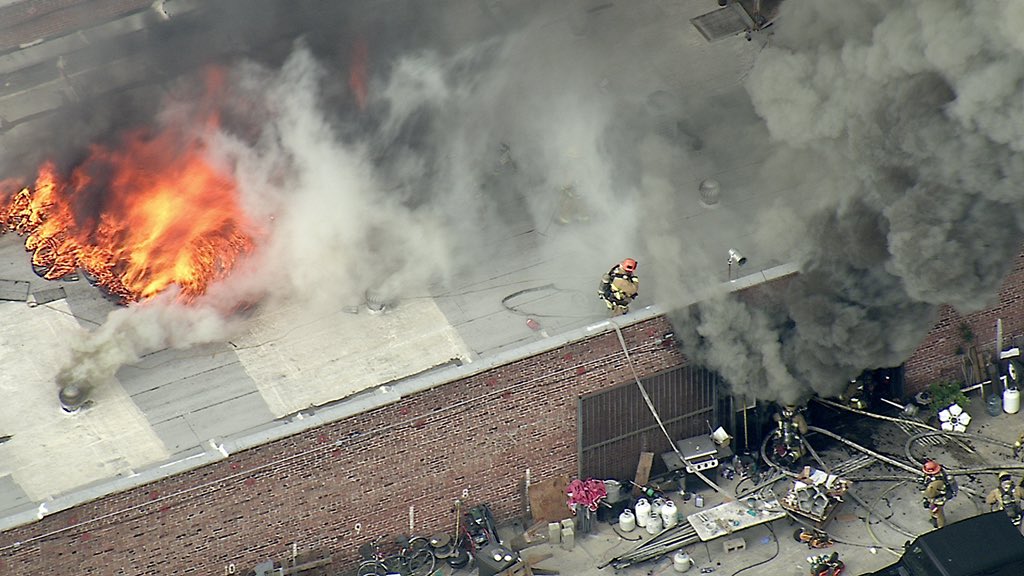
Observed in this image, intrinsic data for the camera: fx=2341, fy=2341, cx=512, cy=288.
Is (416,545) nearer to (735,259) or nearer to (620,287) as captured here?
(620,287)

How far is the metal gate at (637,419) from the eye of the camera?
1474 inches

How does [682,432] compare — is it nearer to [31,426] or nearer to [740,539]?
[740,539]

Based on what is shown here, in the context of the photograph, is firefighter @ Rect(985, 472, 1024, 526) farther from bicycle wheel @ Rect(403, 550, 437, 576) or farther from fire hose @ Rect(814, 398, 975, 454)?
bicycle wheel @ Rect(403, 550, 437, 576)

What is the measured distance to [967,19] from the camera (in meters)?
34.0

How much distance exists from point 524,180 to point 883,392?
707 cm

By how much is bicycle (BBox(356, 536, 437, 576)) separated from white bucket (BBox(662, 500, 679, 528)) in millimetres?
3777

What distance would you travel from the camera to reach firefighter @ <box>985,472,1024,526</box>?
37625 millimetres

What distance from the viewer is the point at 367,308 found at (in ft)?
122

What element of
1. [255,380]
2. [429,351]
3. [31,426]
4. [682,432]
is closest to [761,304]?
[682,432]

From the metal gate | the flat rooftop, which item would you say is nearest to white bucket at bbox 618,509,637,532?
the metal gate

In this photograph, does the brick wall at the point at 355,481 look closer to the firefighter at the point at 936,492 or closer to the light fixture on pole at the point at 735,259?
the light fixture on pole at the point at 735,259

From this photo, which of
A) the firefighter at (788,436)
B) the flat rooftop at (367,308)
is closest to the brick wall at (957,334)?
the firefighter at (788,436)

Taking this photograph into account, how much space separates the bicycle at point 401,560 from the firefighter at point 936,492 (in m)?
8.02

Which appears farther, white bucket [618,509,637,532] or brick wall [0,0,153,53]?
brick wall [0,0,153,53]
